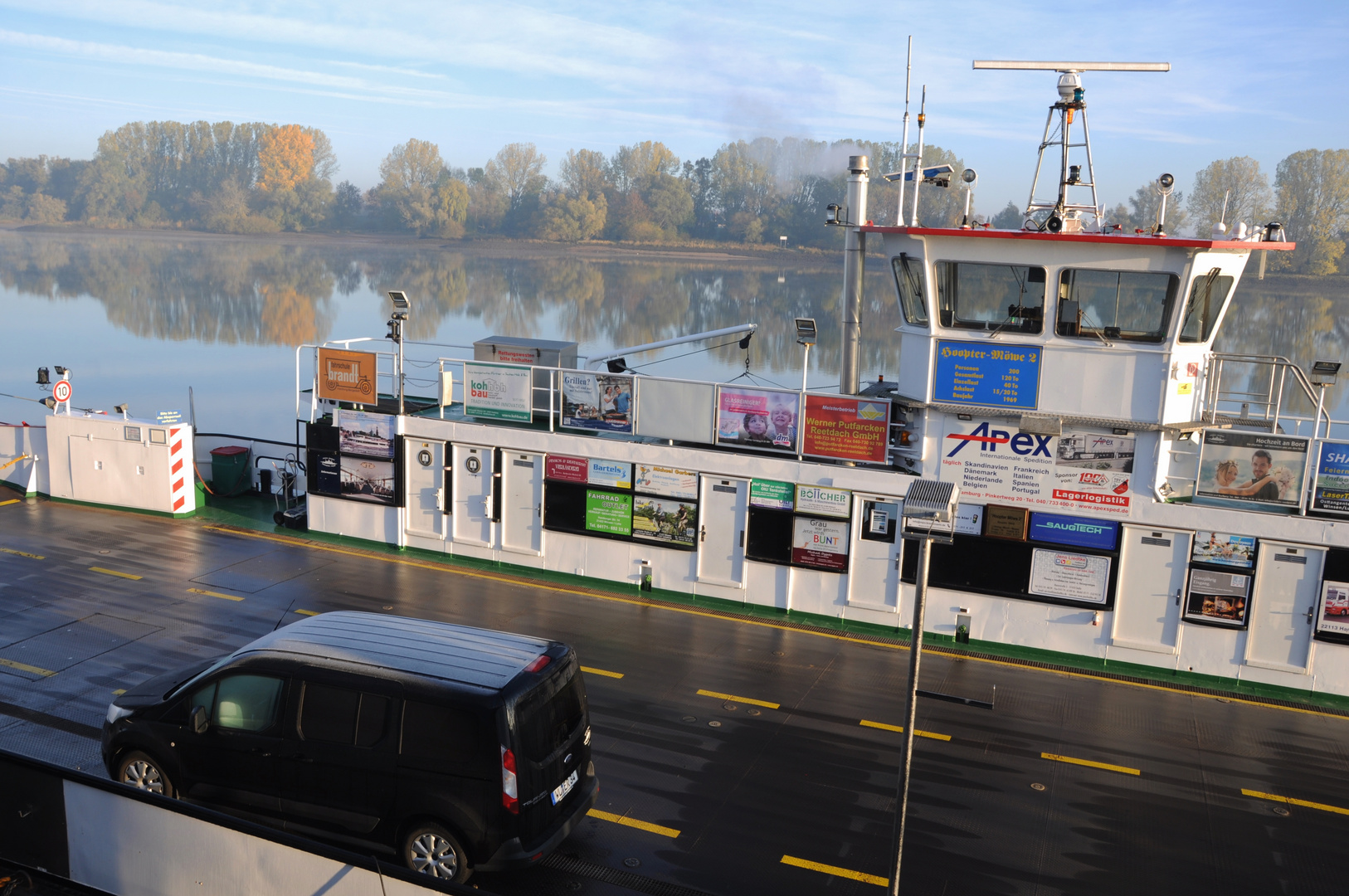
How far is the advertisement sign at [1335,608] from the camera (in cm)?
1195

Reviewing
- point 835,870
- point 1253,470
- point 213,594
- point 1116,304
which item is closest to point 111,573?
point 213,594

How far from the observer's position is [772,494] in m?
14.3

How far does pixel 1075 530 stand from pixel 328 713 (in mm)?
9590

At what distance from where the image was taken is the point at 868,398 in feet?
45.4

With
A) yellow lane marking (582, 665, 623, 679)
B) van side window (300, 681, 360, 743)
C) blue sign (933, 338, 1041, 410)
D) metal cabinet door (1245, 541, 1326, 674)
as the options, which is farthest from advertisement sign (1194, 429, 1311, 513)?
van side window (300, 681, 360, 743)

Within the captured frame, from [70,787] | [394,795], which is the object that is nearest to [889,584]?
[394,795]

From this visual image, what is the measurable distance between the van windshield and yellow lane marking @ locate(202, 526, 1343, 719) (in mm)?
6530

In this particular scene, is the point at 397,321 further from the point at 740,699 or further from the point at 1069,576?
the point at 1069,576

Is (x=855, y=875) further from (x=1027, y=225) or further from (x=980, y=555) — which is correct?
(x=1027, y=225)

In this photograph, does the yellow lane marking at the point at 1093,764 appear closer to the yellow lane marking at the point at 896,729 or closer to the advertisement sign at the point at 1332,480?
the yellow lane marking at the point at 896,729

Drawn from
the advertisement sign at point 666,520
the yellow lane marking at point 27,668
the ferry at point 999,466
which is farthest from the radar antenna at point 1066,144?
the yellow lane marking at point 27,668

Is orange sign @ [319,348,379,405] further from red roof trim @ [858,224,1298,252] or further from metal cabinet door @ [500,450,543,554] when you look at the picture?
red roof trim @ [858,224,1298,252]

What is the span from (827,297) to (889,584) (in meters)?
86.9

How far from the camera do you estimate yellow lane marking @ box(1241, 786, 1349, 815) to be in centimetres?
931
